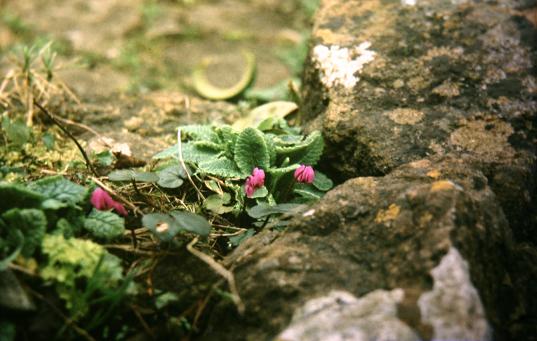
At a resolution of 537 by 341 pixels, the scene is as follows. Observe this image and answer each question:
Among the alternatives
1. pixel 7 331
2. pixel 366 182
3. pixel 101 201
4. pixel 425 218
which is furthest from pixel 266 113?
pixel 7 331

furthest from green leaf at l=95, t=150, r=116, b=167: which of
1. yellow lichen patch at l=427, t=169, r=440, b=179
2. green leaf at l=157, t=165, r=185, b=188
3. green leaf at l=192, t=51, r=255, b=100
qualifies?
yellow lichen patch at l=427, t=169, r=440, b=179

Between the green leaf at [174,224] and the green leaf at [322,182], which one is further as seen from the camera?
the green leaf at [322,182]

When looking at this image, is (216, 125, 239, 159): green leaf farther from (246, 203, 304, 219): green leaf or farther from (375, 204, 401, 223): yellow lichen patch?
(375, 204, 401, 223): yellow lichen patch

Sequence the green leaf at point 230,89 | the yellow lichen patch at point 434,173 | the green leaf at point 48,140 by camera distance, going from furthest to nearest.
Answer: the green leaf at point 230,89
the green leaf at point 48,140
the yellow lichen patch at point 434,173

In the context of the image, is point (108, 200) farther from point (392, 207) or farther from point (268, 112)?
point (268, 112)

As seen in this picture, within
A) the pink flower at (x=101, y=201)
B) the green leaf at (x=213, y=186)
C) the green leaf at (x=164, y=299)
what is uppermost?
the pink flower at (x=101, y=201)

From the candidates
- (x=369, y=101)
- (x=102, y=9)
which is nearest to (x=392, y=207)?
(x=369, y=101)

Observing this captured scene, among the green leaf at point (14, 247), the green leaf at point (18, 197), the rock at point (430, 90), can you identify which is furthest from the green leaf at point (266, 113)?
the green leaf at point (14, 247)

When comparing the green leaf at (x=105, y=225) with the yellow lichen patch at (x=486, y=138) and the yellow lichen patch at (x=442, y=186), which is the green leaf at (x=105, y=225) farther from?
the yellow lichen patch at (x=486, y=138)

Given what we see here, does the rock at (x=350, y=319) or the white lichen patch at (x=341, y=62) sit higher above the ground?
the white lichen patch at (x=341, y=62)
